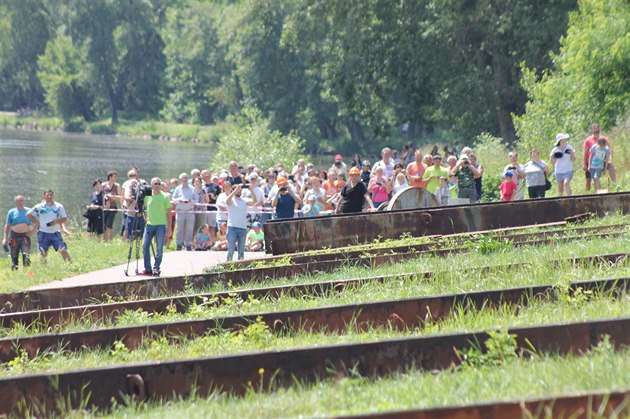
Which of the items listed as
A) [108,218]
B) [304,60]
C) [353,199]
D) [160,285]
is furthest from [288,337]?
[304,60]

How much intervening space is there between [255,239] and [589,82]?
12084 millimetres

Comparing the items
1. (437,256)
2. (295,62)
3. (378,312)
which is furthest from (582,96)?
(295,62)

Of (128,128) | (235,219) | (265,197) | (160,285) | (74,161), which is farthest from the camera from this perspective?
(128,128)

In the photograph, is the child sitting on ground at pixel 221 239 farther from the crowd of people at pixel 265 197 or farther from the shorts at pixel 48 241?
the shorts at pixel 48 241

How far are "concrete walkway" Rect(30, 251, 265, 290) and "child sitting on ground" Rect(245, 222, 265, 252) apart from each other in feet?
2.14

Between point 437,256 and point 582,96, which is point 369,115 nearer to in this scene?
point 582,96

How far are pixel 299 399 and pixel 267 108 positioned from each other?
78.0m

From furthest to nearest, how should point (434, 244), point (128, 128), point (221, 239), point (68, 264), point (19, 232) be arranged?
point (128, 128), point (221, 239), point (19, 232), point (68, 264), point (434, 244)

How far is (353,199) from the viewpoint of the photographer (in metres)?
18.7

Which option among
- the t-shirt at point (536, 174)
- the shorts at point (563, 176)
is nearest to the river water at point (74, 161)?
the t-shirt at point (536, 174)

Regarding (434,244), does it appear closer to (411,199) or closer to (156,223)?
(411,199)

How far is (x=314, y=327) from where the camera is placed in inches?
353

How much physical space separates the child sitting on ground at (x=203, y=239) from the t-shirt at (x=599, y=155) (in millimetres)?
8155

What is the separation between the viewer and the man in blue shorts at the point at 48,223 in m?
21.1
